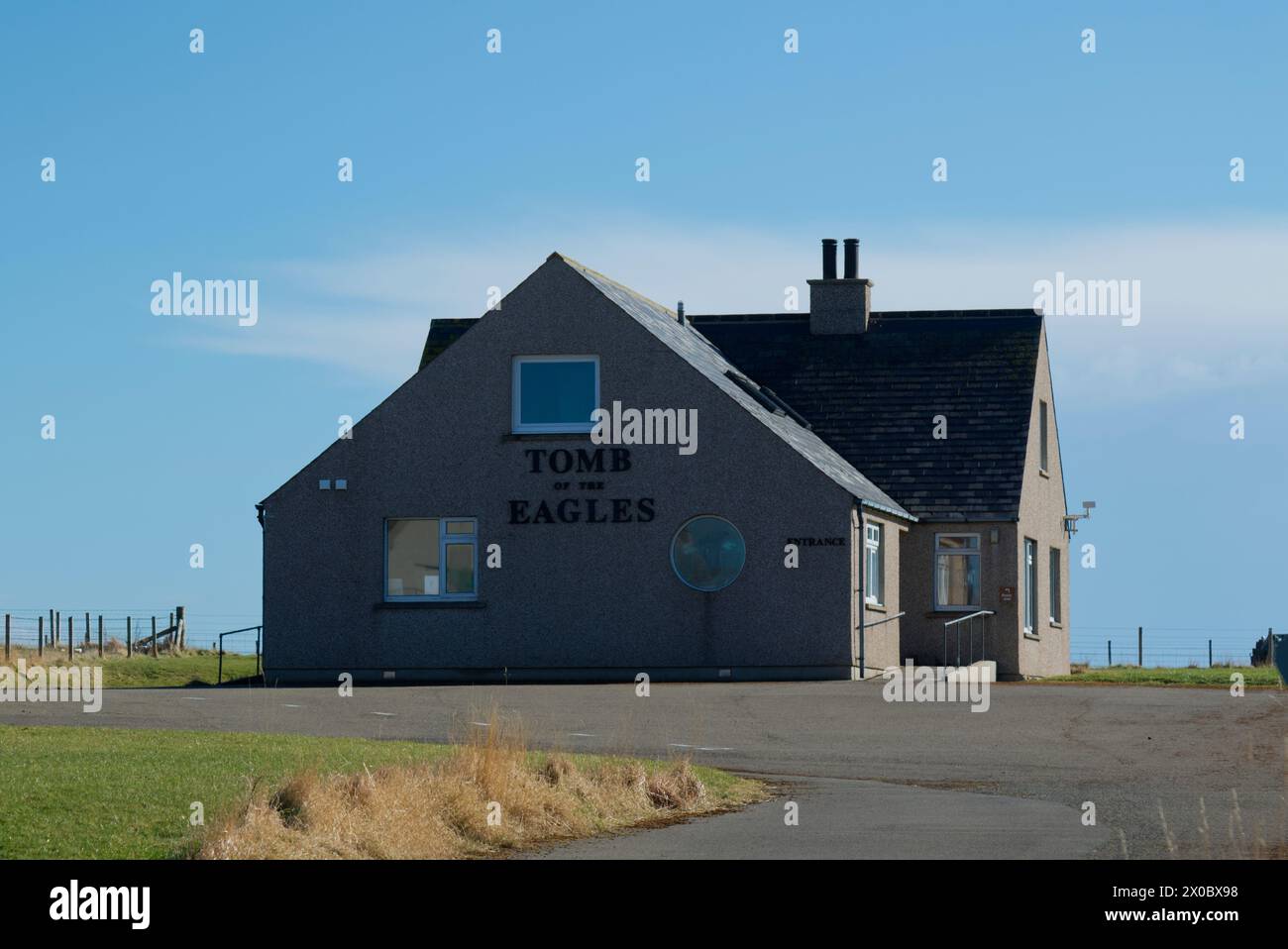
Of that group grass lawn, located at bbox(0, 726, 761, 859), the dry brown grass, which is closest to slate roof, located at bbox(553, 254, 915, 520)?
grass lawn, located at bbox(0, 726, 761, 859)

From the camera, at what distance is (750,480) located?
31703 mm

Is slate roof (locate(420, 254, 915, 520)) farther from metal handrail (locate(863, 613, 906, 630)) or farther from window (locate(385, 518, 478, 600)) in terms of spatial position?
window (locate(385, 518, 478, 600))

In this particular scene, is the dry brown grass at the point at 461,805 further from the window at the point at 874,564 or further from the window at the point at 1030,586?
the window at the point at 1030,586

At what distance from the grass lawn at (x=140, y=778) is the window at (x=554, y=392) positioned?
13.9 meters

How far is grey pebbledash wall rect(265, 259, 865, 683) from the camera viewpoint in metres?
31.5

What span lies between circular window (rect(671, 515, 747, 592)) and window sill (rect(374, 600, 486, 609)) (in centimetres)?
347

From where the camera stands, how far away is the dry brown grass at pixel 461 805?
1181 centimetres

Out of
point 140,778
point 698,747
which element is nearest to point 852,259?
point 698,747

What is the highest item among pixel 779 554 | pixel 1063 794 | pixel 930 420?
pixel 930 420

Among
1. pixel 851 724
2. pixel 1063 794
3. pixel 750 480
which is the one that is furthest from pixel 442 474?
pixel 1063 794
